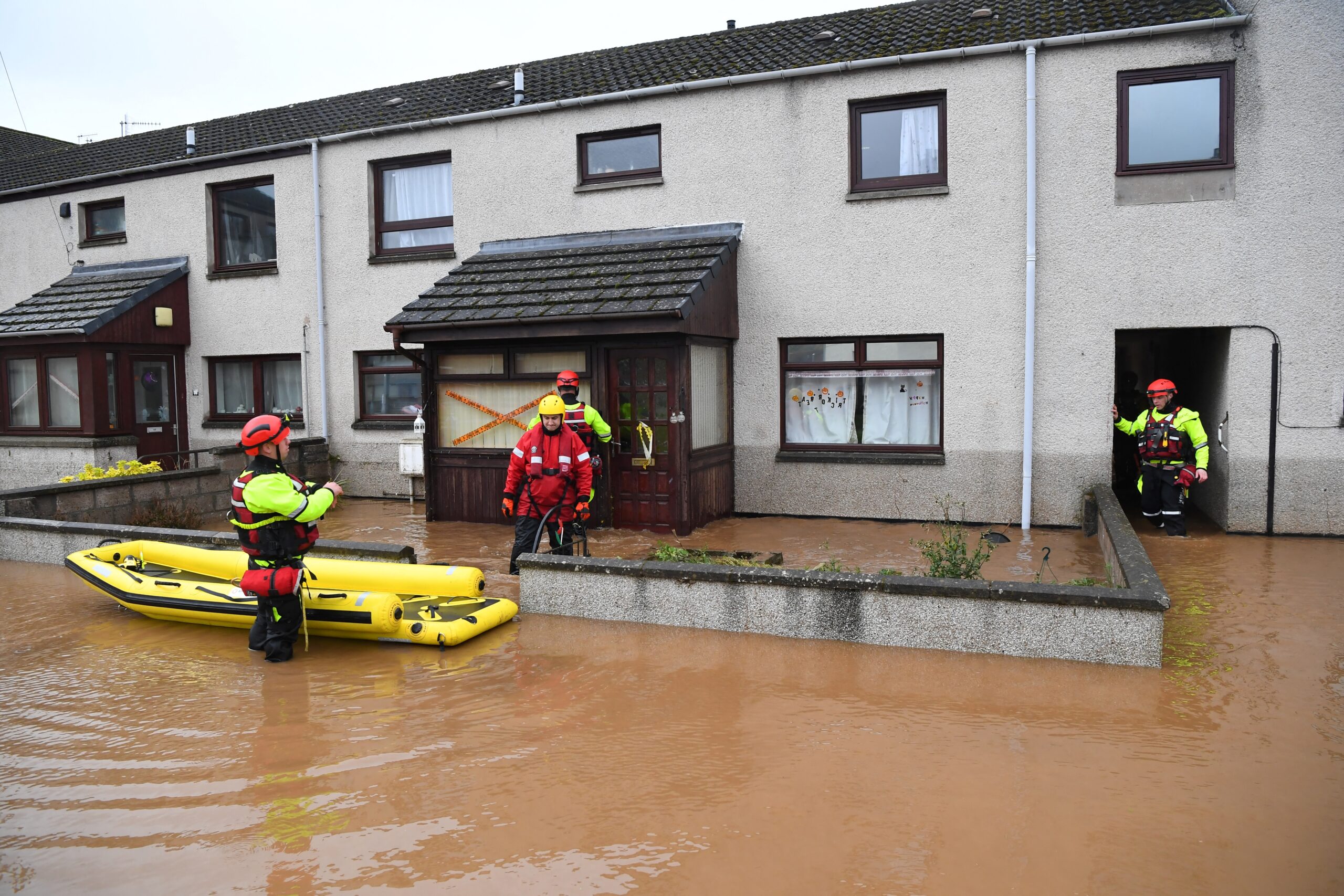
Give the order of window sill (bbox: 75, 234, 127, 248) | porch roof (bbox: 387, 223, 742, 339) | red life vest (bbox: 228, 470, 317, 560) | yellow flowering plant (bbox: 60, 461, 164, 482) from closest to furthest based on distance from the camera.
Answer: red life vest (bbox: 228, 470, 317, 560)
porch roof (bbox: 387, 223, 742, 339)
yellow flowering plant (bbox: 60, 461, 164, 482)
window sill (bbox: 75, 234, 127, 248)

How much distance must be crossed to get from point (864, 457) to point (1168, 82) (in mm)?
5436

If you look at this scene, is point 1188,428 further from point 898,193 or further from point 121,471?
point 121,471

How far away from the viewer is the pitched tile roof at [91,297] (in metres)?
15.6

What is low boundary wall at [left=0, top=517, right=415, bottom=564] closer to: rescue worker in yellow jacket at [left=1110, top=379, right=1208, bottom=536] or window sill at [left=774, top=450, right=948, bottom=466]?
window sill at [left=774, top=450, right=948, bottom=466]

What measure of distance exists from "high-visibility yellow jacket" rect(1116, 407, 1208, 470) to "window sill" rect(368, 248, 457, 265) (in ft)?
31.4

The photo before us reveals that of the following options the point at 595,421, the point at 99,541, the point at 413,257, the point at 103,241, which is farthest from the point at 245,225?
the point at 595,421

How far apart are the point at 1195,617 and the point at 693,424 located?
5.68 meters

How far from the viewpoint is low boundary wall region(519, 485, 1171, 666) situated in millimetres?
6328

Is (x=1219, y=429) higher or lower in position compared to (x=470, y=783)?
higher

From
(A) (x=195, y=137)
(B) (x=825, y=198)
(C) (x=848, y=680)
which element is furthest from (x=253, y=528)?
(A) (x=195, y=137)

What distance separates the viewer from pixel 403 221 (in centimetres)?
1502

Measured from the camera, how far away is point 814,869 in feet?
13.0

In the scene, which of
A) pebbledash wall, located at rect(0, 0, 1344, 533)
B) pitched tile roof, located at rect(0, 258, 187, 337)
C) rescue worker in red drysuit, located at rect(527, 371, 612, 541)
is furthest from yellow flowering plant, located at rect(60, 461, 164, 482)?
rescue worker in red drysuit, located at rect(527, 371, 612, 541)

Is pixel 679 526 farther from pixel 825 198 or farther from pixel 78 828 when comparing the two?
pixel 78 828
